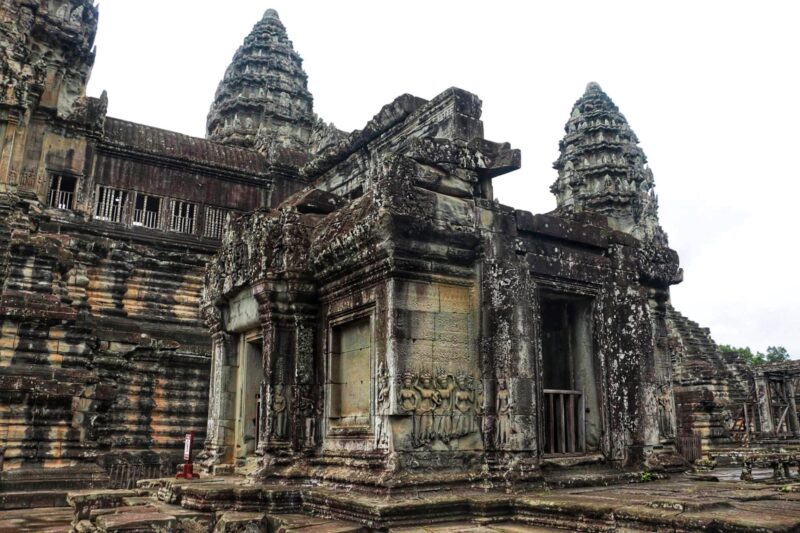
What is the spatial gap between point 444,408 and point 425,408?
273 mm

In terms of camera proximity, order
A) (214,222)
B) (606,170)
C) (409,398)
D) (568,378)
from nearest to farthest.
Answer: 1. (409,398)
2. (568,378)
3. (214,222)
4. (606,170)

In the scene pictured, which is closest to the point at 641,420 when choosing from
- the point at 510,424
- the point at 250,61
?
the point at 510,424

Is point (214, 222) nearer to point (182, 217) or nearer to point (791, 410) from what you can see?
point (182, 217)

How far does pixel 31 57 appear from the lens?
79.0ft

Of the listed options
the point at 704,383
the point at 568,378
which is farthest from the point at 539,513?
the point at 704,383

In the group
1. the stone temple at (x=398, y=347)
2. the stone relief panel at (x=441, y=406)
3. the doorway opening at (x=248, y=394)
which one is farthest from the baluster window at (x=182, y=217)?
the stone relief panel at (x=441, y=406)

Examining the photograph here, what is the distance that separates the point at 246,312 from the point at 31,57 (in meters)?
18.7

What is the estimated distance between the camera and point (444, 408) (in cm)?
809

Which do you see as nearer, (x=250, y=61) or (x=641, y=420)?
(x=641, y=420)

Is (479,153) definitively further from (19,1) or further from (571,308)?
(19,1)

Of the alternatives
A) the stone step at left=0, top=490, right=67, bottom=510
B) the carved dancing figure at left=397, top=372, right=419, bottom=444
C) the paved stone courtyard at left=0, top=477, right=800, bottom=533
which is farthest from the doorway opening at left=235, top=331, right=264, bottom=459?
the stone step at left=0, top=490, right=67, bottom=510

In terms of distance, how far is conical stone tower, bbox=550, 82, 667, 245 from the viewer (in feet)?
132

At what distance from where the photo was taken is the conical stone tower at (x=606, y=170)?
1586 inches

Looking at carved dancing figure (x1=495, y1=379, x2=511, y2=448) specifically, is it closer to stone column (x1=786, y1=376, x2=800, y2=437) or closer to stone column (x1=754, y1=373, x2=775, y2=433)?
stone column (x1=754, y1=373, x2=775, y2=433)
